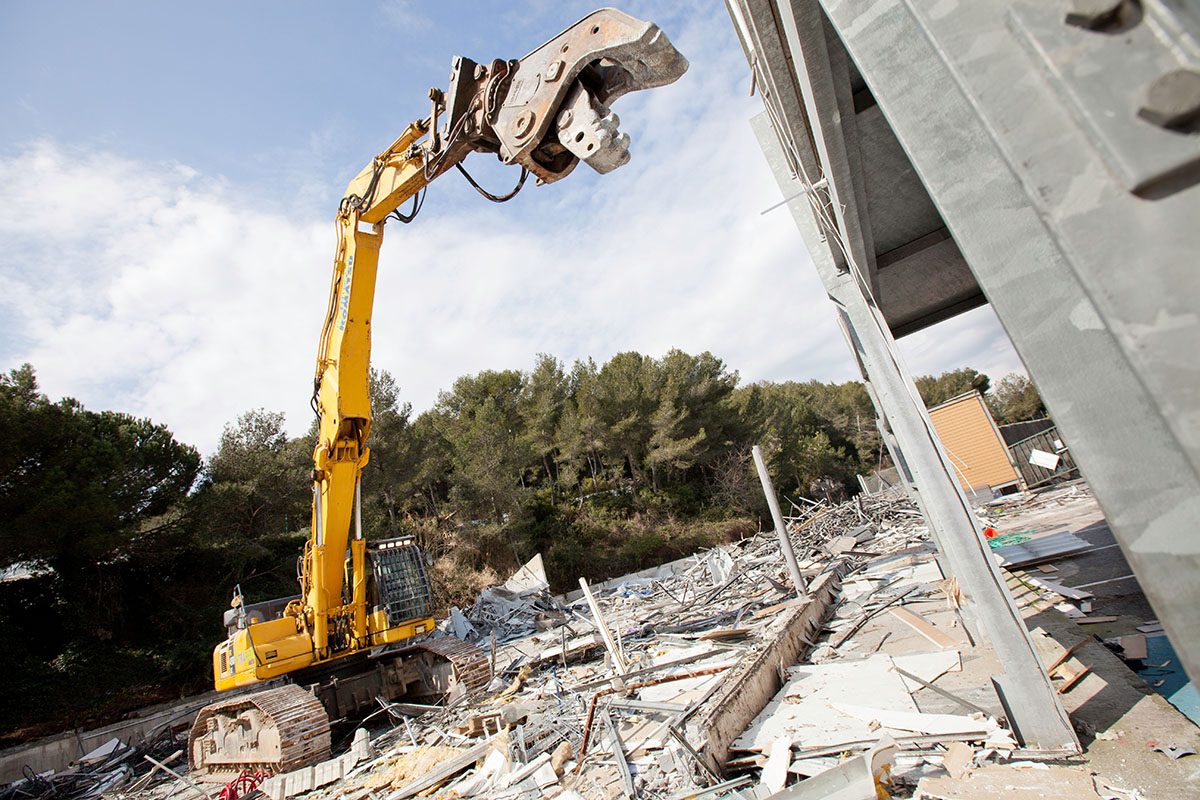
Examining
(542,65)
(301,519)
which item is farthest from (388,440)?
(542,65)

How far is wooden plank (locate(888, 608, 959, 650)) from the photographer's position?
6.37 m

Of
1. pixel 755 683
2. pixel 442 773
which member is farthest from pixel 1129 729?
pixel 442 773

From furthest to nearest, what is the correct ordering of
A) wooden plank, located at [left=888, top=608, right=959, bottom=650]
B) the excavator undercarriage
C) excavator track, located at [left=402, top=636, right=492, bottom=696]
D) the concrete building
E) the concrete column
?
excavator track, located at [left=402, top=636, right=492, bottom=696] → the excavator undercarriage → wooden plank, located at [left=888, top=608, right=959, bottom=650] → the concrete column → the concrete building

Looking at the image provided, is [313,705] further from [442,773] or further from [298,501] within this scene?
[298,501]

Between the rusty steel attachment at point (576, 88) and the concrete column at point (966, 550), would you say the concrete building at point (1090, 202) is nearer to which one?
the rusty steel attachment at point (576, 88)

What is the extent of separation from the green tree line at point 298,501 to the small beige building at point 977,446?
34.8 ft

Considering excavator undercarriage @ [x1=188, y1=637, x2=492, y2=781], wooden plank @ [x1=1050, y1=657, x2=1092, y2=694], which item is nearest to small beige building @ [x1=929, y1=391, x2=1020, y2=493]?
wooden plank @ [x1=1050, y1=657, x2=1092, y2=694]

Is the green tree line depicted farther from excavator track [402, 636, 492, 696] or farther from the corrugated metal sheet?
the corrugated metal sheet

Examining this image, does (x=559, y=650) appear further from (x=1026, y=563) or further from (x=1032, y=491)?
(x=1032, y=491)

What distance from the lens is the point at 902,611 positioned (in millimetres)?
7965

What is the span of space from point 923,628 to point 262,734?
8372 mm

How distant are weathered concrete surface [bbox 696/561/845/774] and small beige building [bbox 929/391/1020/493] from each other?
1840 centimetres

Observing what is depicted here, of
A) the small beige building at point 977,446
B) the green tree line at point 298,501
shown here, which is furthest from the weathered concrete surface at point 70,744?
the small beige building at point 977,446

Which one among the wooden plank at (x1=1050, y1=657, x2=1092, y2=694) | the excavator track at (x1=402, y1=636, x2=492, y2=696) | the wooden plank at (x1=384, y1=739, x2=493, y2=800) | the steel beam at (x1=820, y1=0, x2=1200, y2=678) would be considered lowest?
the wooden plank at (x1=1050, y1=657, x2=1092, y2=694)
